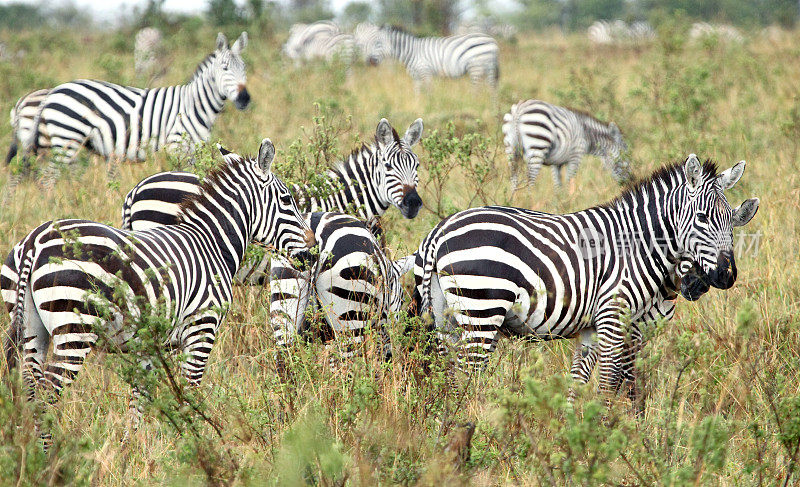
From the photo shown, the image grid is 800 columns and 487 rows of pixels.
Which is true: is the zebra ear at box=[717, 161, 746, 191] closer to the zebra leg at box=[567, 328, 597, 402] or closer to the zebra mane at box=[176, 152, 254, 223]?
the zebra leg at box=[567, 328, 597, 402]

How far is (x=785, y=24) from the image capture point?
26156 millimetres

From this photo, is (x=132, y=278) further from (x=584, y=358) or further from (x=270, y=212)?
(x=584, y=358)

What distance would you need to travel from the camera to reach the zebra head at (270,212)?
14.3ft

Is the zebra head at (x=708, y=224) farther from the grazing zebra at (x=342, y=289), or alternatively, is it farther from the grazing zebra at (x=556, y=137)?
the grazing zebra at (x=556, y=137)

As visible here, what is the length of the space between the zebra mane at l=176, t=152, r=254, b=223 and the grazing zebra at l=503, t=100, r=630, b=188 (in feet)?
18.5

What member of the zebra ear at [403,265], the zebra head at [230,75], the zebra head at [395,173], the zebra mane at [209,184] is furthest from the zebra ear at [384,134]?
the zebra head at [230,75]

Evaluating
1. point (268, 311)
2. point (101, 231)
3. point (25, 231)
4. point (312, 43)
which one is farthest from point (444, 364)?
point (312, 43)

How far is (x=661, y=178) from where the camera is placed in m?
4.40

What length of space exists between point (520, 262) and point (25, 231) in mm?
4247

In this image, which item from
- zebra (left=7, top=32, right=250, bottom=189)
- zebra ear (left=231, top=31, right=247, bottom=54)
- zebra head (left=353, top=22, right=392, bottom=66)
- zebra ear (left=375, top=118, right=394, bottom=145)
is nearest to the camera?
zebra ear (left=375, top=118, right=394, bottom=145)

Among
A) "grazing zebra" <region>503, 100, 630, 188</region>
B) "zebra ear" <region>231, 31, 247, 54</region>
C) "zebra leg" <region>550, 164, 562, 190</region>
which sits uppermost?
"zebra ear" <region>231, 31, 247, 54</region>

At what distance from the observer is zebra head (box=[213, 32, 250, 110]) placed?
8.49 meters

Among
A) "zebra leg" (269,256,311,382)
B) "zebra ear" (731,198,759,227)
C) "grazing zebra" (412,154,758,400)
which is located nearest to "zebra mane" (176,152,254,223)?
"zebra leg" (269,256,311,382)

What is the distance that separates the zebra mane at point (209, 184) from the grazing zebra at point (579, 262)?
47.4 inches
